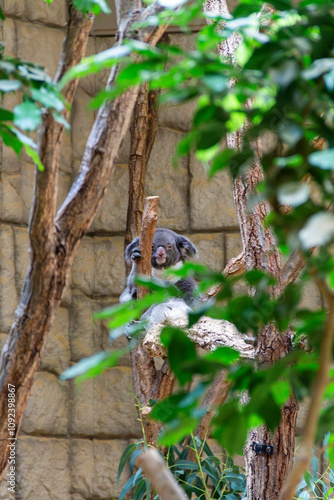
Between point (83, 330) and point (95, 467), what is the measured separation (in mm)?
1029

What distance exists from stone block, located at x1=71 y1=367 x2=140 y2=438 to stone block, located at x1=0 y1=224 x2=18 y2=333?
0.85 meters

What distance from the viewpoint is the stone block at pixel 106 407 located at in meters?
4.62

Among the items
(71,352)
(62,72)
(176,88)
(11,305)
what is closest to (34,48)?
(11,305)

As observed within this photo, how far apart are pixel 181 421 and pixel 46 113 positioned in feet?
2.72

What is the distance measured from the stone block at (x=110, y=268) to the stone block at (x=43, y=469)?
3.87 feet

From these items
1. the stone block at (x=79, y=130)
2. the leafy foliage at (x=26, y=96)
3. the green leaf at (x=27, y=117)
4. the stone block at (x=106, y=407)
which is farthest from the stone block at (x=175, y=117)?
the green leaf at (x=27, y=117)

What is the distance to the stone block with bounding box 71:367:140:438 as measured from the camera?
462 centimetres

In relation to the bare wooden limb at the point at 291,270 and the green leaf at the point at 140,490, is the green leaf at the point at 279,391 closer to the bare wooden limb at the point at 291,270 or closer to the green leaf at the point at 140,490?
the bare wooden limb at the point at 291,270

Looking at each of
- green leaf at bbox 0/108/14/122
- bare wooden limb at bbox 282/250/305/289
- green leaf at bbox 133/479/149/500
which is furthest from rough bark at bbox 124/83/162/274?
green leaf at bbox 0/108/14/122

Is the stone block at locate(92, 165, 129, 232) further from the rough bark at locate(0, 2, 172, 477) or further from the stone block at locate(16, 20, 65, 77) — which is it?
the rough bark at locate(0, 2, 172, 477)

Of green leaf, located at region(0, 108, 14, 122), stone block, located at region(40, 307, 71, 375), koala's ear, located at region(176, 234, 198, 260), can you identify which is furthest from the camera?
stone block, located at region(40, 307, 71, 375)

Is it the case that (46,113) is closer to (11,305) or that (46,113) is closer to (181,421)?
(181,421)

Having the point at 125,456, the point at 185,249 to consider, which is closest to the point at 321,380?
the point at 125,456

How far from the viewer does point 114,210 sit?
483 cm
